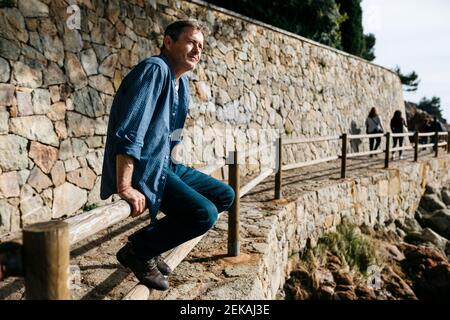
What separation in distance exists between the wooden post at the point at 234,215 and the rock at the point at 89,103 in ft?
8.75

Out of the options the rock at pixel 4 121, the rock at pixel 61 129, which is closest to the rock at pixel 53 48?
the rock at pixel 61 129

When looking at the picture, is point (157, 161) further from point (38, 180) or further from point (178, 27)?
point (38, 180)

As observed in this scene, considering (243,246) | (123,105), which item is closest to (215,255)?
(243,246)

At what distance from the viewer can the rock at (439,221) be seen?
9383mm

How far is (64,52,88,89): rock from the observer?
15.7ft

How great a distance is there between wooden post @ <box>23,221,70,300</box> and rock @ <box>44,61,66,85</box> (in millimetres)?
3774

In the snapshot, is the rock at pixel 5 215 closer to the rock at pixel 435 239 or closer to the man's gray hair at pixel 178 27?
the man's gray hair at pixel 178 27

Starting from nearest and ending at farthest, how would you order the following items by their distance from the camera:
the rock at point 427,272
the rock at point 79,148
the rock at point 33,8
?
the rock at point 33,8 < the rock at point 79,148 < the rock at point 427,272

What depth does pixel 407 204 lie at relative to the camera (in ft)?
31.9

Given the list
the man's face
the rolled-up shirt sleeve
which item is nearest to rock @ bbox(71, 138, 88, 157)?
the man's face

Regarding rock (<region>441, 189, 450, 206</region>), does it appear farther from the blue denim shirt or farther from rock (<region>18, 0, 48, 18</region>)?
the blue denim shirt

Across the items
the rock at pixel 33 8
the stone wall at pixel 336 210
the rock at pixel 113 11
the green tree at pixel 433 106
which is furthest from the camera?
the green tree at pixel 433 106

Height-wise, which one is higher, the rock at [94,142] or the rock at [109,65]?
the rock at [109,65]

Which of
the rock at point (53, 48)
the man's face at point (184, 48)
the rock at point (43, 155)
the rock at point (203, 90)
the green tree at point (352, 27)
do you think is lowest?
the rock at point (43, 155)
